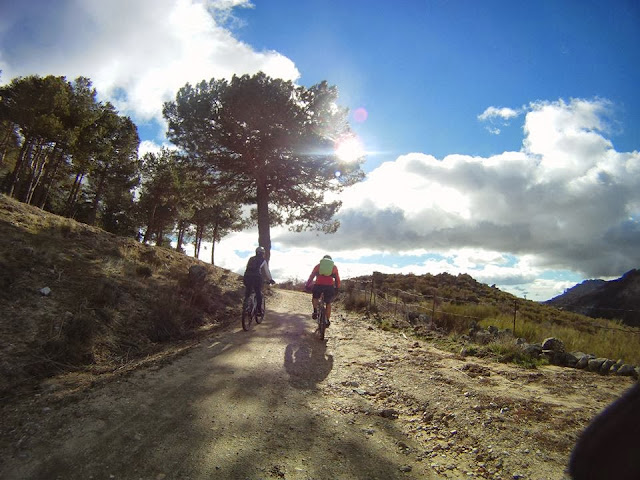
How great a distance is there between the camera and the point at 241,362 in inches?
255

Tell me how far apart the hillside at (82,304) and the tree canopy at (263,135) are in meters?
8.33

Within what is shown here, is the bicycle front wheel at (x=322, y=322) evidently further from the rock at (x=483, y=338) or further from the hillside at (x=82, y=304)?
the rock at (x=483, y=338)

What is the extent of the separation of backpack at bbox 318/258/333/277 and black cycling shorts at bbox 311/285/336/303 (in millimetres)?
347

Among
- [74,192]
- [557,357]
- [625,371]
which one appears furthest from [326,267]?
[74,192]

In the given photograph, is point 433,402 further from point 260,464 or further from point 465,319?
point 465,319

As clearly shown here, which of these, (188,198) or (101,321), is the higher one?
(188,198)

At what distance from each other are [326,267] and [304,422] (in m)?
5.83

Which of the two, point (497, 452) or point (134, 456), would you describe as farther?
point (497, 452)

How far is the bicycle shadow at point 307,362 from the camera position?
19.4 ft

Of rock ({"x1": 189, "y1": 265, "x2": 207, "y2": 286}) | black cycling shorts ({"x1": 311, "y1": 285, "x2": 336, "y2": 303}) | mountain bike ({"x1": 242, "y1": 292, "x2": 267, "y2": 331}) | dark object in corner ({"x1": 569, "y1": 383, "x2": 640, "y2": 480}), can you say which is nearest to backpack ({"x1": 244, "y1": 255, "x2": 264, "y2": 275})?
mountain bike ({"x1": 242, "y1": 292, "x2": 267, "y2": 331})

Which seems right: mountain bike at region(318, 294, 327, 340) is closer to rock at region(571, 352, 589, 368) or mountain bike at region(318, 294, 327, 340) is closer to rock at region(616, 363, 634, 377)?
rock at region(571, 352, 589, 368)

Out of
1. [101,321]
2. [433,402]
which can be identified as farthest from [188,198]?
[433,402]

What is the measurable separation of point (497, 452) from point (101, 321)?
715 cm

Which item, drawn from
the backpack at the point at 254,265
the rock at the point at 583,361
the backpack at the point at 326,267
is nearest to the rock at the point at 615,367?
the rock at the point at 583,361
